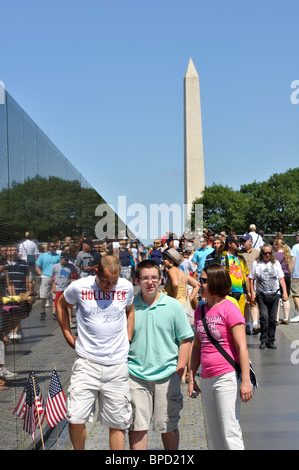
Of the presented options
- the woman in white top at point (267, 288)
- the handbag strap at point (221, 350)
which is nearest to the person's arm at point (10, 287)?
the handbag strap at point (221, 350)

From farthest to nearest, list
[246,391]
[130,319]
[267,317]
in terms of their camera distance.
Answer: [267,317] → [130,319] → [246,391]

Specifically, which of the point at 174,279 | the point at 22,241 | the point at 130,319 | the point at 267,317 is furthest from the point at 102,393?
the point at 267,317

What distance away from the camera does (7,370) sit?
5.54 meters

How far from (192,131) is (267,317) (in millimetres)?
50830

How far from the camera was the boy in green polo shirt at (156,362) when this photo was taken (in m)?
5.08

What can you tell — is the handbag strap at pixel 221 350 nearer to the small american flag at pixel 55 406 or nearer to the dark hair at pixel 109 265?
the dark hair at pixel 109 265

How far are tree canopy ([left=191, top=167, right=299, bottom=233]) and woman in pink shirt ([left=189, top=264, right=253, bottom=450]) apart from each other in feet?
219

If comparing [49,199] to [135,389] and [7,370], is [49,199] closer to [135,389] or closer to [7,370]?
[7,370]

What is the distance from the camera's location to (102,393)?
5168mm

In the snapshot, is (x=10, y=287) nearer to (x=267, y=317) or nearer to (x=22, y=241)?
(x=22, y=241)

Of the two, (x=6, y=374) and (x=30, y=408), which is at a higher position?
(x=6, y=374)
